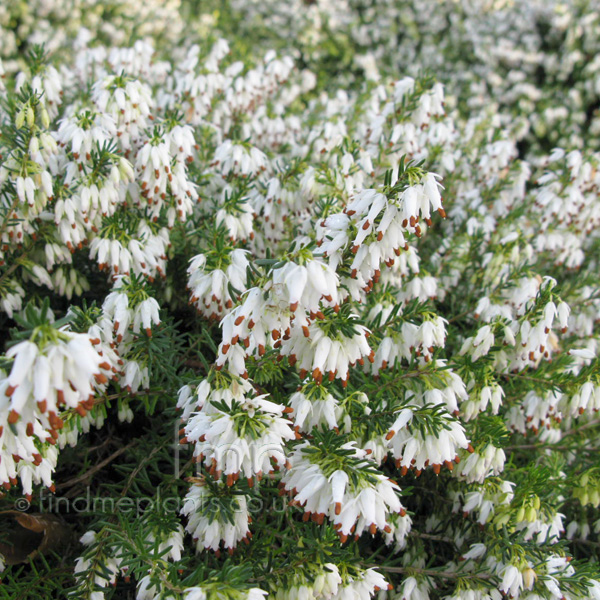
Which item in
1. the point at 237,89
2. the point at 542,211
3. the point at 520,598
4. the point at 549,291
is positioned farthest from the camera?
the point at 237,89

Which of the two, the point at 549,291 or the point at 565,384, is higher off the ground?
the point at 549,291

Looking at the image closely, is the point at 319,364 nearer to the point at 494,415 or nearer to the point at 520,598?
the point at 494,415

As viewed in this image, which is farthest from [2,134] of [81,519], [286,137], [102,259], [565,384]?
[565,384]

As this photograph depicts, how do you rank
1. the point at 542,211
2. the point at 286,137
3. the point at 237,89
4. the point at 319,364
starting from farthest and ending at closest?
the point at 286,137 → the point at 237,89 → the point at 542,211 → the point at 319,364

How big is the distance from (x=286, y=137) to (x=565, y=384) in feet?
13.6

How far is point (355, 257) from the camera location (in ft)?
8.64

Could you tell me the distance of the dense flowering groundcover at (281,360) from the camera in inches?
98.7

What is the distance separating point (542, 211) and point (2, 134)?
4.55 meters

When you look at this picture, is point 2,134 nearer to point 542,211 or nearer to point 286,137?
point 286,137

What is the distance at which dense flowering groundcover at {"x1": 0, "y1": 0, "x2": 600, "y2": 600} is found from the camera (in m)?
2.51

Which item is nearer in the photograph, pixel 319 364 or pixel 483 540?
pixel 319 364

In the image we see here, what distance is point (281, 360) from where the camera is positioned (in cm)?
309

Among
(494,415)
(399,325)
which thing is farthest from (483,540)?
(399,325)

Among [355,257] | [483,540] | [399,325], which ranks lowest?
[483,540]
